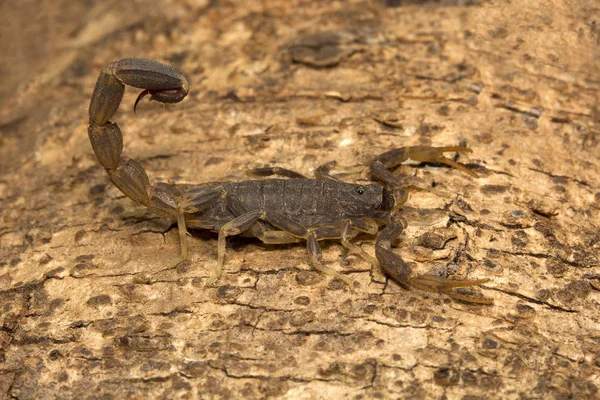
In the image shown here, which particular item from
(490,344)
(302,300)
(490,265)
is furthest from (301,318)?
(490,265)

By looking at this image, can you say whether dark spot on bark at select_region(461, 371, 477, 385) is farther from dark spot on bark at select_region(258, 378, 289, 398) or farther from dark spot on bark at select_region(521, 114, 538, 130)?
dark spot on bark at select_region(521, 114, 538, 130)

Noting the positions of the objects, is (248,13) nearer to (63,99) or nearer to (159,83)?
(63,99)

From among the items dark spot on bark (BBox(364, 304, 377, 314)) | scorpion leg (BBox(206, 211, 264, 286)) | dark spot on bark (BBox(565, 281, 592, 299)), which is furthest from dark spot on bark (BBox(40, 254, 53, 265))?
dark spot on bark (BBox(565, 281, 592, 299))

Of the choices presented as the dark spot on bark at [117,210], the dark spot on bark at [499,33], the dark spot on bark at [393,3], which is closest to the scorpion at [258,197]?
the dark spot on bark at [117,210]

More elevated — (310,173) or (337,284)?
(310,173)

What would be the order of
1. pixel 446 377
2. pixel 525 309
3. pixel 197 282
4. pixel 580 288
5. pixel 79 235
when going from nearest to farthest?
pixel 446 377, pixel 525 309, pixel 580 288, pixel 197 282, pixel 79 235

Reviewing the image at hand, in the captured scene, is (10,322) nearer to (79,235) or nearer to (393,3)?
(79,235)
